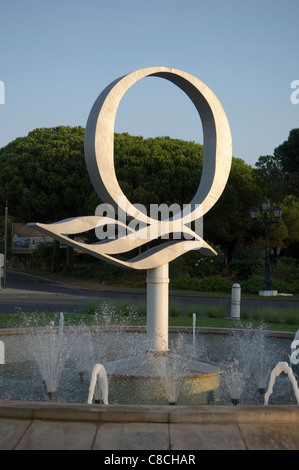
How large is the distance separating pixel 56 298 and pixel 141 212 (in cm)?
1472

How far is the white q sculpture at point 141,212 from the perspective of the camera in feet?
22.5

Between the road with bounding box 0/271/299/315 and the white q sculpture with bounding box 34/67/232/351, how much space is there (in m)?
8.61

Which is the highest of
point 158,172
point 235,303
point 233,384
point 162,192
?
point 158,172

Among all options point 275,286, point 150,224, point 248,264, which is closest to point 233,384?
point 150,224

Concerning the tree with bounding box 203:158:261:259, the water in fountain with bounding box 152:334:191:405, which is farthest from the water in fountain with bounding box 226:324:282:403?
the tree with bounding box 203:158:261:259

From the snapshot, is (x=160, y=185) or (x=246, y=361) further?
(x=160, y=185)

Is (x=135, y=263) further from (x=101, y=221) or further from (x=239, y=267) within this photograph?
(x=239, y=267)

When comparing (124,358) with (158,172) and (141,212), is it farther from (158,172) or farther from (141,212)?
→ (158,172)

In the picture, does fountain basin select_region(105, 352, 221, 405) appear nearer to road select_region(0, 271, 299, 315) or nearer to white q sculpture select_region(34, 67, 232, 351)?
white q sculpture select_region(34, 67, 232, 351)

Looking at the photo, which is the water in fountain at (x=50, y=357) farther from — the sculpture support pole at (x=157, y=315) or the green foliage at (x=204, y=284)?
the green foliage at (x=204, y=284)

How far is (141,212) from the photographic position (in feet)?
24.4

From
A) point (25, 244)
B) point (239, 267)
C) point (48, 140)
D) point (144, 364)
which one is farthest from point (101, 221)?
point (25, 244)
